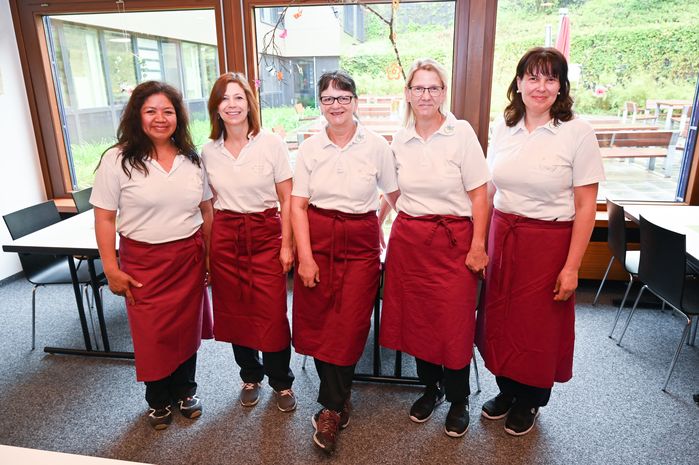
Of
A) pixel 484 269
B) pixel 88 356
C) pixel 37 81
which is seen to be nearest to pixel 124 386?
pixel 88 356

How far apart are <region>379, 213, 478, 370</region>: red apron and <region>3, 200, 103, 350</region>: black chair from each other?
1864 millimetres

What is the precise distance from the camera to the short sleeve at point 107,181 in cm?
181

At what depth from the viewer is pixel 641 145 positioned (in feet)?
11.6

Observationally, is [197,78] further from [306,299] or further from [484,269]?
[484,269]

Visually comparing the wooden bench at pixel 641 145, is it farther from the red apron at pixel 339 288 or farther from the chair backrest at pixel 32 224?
the chair backrest at pixel 32 224

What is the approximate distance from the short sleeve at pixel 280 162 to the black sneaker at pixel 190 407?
1100 mm

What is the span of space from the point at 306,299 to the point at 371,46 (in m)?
2.17

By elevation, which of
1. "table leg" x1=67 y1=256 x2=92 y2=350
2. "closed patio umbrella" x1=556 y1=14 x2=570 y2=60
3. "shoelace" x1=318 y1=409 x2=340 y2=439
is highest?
"closed patio umbrella" x1=556 y1=14 x2=570 y2=60

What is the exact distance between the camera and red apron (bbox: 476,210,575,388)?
5.98 ft

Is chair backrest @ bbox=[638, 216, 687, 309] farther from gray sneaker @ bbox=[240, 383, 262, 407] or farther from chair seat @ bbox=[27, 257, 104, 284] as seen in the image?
chair seat @ bbox=[27, 257, 104, 284]

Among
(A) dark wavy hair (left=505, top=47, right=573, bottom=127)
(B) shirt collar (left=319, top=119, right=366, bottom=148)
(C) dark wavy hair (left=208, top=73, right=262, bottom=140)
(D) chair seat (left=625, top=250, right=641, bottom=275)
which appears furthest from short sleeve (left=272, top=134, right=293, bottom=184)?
(D) chair seat (left=625, top=250, right=641, bottom=275)

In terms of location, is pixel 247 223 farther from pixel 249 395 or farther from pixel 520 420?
pixel 520 420

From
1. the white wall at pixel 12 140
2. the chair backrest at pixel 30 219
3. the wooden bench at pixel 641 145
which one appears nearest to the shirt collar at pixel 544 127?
the wooden bench at pixel 641 145

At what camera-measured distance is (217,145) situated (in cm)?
198
